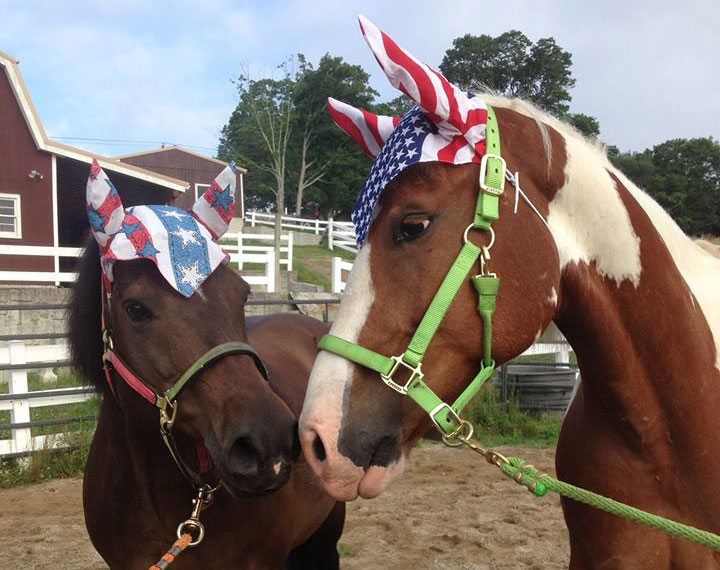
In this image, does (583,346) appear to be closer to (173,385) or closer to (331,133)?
(173,385)

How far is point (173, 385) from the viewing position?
7.39ft

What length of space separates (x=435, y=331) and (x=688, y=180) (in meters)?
35.6

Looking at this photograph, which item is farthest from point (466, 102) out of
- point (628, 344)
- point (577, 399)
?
point (577, 399)

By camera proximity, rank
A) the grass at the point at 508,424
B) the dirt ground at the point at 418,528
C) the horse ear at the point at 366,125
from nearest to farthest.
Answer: the horse ear at the point at 366,125 < the dirt ground at the point at 418,528 < the grass at the point at 508,424

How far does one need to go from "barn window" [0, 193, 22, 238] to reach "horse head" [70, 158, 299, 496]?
1451cm

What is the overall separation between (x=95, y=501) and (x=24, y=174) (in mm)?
14882

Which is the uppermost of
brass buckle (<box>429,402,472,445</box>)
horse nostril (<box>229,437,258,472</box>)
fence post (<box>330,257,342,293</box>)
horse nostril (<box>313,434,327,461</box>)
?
brass buckle (<box>429,402,472,445</box>)

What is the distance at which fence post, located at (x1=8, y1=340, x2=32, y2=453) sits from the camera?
250 inches

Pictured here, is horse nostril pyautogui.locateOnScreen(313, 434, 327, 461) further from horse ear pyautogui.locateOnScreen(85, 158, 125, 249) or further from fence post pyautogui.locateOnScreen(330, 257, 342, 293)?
fence post pyautogui.locateOnScreen(330, 257, 342, 293)

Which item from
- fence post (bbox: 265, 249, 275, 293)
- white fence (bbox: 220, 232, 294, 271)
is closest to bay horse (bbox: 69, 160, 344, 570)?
fence post (bbox: 265, 249, 275, 293)

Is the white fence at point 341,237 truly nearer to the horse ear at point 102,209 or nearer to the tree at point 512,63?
the tree at point 512,63

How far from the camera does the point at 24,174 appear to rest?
15.1m

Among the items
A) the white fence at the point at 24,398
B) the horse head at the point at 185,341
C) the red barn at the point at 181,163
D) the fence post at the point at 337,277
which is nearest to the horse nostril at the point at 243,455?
the horse head at the point at 185,341

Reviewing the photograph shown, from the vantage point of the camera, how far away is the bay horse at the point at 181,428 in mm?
2154
